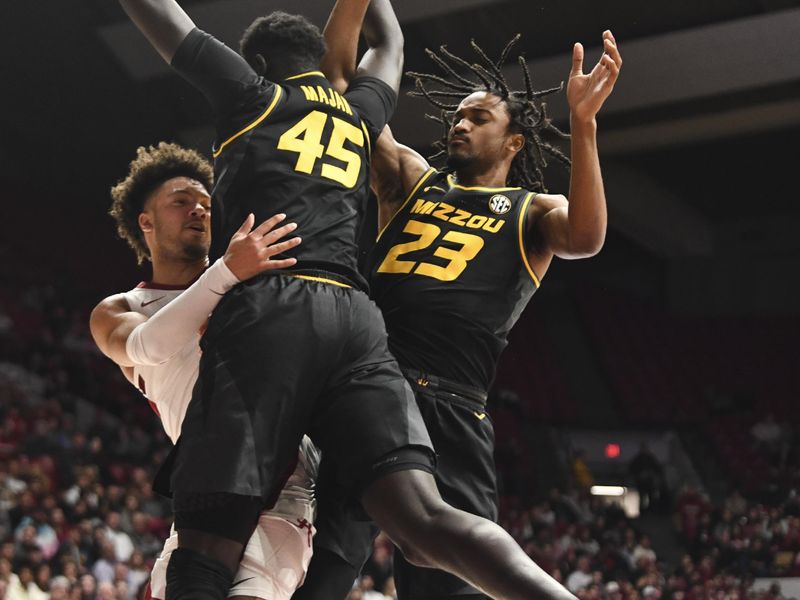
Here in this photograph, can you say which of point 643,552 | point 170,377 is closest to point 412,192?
point 170,377

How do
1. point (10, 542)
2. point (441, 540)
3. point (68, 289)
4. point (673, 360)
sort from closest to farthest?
point (441, 540) < point (10, 542) < point (68, 289) < point (673, 360)

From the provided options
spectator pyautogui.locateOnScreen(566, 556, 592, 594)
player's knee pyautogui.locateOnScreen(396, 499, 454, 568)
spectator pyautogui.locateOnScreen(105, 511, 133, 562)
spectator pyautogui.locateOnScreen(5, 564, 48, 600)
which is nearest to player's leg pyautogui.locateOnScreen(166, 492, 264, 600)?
player's knee pyautogui.locateOnScreen(396, 499, 454, 568)

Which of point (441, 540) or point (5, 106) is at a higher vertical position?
point (5, 106)

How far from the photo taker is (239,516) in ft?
9.53

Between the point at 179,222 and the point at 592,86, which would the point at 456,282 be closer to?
the point at 592,86

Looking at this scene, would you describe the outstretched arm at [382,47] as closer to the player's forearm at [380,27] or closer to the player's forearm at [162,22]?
the player's forearm at [380,27]

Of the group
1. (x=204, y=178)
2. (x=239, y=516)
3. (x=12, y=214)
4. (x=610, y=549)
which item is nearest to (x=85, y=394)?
(x=12, y=214)

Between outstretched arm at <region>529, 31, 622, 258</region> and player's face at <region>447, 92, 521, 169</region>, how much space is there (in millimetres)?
463

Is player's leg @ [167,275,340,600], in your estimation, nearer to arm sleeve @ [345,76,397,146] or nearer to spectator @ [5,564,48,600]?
arm sleeve @ [345,76,397,146]

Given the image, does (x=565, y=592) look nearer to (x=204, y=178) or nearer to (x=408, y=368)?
(x=408, y=368)

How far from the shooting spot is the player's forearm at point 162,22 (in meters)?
3.16

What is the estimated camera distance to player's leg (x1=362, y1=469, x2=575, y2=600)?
8.55ft

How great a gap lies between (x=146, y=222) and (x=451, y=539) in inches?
66.5

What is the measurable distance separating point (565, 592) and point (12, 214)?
14.6 metres
